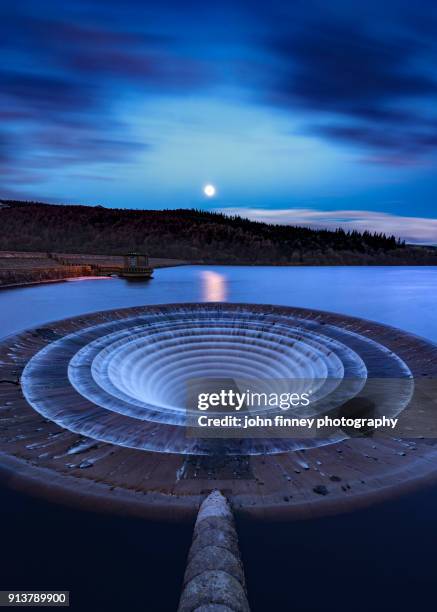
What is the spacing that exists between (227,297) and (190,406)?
29.1 meters

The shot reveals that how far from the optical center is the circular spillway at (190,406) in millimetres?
7930

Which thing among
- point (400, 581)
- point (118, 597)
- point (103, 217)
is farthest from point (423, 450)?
point (103, 217)

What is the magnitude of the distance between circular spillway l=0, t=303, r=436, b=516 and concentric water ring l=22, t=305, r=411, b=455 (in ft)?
0.22

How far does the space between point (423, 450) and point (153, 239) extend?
389 ft

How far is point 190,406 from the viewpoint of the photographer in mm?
Result: 18766

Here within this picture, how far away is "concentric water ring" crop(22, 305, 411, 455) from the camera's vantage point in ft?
33.6

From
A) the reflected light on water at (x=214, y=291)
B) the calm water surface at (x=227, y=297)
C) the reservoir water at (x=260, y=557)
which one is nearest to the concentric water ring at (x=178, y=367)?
the reservoir water at (x=260, y=557)

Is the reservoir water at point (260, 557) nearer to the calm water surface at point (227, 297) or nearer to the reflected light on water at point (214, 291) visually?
the calm water surface at point (227, 297)

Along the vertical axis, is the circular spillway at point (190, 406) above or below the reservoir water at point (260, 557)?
above

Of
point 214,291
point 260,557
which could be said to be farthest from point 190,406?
point 214,291

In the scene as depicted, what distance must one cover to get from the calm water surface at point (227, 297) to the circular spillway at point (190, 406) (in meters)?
12.7

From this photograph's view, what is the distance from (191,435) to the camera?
32.9ft

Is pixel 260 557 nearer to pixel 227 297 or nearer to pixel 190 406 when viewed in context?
pixel 190 406

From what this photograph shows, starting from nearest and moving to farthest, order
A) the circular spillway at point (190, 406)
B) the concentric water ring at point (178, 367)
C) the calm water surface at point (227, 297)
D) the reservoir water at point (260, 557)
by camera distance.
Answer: the reservoir water at point (260, 557) < the circular spillway at point (190, 406) < the concentric water ring at point (178, 367) < the calm water surface at point (227, 297)
